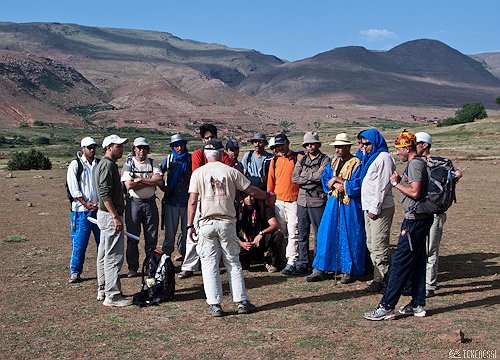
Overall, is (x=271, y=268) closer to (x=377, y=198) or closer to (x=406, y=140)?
(x=377, y=198)

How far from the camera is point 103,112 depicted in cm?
12038

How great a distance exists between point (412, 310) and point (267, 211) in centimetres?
247

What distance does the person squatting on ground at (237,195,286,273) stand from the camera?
8.87 m

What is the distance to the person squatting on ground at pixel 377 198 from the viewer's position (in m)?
7.46

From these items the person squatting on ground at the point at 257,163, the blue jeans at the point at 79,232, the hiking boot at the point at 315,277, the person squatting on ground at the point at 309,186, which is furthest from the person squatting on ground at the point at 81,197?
the hiking boot at the point at 315,277

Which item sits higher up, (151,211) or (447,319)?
(151,211)

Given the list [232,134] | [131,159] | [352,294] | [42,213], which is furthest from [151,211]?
[232,134]

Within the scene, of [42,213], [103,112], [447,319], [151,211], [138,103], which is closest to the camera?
[447,319]

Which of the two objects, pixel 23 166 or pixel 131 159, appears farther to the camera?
pixel 23 166

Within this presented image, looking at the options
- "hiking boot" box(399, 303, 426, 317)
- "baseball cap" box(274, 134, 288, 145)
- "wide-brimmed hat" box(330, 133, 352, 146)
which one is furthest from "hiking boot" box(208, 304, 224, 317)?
"baseball cap" box(274, 134, 288, 145)

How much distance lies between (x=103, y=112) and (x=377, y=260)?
117m

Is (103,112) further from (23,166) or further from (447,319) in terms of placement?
(447,319)

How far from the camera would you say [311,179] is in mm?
8469

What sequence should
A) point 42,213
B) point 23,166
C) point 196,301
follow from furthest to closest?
1. point 23,166
2. point 42,213
3. point 196,301
